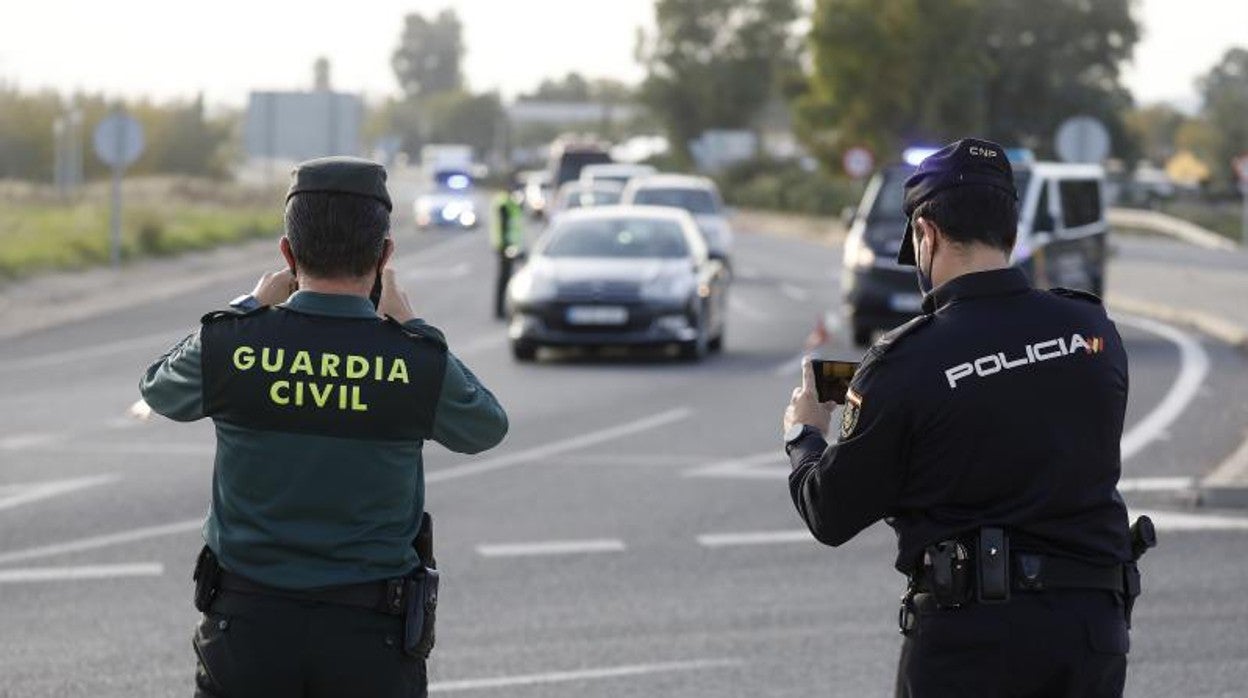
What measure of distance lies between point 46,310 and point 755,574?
848 inches

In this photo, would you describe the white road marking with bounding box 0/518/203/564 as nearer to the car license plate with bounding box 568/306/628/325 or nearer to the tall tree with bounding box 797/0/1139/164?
the car license plate with bounding box 568/306/628/325

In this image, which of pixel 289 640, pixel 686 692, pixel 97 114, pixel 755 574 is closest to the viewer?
pixel 289 640

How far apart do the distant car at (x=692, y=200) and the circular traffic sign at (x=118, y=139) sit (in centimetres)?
814

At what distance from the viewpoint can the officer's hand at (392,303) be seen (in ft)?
15.2

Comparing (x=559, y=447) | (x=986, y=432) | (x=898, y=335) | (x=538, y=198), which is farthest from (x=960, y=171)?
(x=538, y=198)

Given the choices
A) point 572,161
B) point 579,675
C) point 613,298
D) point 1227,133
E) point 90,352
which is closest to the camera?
point 579,675

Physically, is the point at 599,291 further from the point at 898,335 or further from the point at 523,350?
the point at 898,335

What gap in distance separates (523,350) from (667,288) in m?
1.46

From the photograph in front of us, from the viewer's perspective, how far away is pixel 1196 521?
40.6 ft

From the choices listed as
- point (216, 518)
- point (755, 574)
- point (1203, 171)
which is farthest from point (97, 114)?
point (216, 518)

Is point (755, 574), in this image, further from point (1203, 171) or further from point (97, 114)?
point (1203, 171)

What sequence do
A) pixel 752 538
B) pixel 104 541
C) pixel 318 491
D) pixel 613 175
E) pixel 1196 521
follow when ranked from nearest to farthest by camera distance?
pixel 318 491
pixel 104 541
pixel 752 538
pixel 1196 521
pixel 613 175

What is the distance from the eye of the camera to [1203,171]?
125000 millimetres

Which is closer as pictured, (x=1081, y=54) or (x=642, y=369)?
(x=642, y=369)
